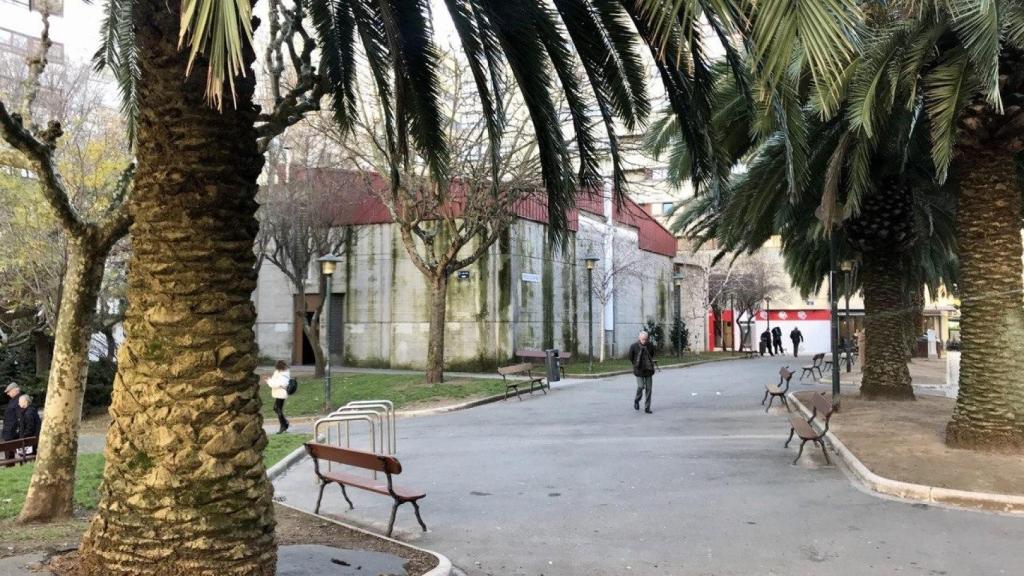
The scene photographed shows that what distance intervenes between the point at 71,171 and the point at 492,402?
1045 cm

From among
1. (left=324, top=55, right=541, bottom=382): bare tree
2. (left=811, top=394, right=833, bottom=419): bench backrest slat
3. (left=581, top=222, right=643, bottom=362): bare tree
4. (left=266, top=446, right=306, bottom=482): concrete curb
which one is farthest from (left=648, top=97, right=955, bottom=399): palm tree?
(left=581, top=222, right=643, bottom=362): bare tree

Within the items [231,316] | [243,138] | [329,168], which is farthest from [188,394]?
[329,168]

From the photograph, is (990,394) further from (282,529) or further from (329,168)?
(329,168)

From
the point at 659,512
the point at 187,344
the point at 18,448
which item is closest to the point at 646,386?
the point at 659,512

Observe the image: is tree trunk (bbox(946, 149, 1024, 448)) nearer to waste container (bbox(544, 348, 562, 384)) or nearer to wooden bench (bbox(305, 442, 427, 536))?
wooden bench (bbox(305, 442, 427, 536))

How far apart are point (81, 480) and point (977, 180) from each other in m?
11.6

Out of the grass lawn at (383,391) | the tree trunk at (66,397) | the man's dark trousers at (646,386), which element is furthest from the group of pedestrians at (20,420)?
the man's dark trousers at (646,386)

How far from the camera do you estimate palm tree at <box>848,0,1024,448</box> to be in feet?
30.0

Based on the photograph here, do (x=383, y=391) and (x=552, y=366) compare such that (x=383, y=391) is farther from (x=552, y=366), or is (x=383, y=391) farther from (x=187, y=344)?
(x=187, y=344)

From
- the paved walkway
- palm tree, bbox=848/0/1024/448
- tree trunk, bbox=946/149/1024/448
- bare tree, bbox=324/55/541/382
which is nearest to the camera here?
the paved walkway

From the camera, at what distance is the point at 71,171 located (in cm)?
1555

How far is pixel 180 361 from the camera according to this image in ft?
13.8

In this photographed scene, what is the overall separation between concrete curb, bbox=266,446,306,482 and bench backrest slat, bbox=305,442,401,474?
177 centimetres

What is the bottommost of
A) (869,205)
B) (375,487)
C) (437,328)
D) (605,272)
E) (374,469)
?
(375,487)
